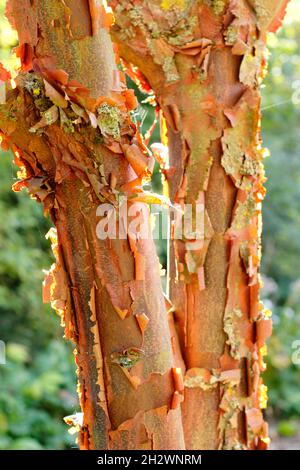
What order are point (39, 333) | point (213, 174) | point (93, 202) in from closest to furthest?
point (93, 202) → point (213, 174) → point (39, 333)

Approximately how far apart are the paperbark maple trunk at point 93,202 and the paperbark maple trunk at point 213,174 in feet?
0.83

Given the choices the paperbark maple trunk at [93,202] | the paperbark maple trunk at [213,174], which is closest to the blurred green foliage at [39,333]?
the paperbark maple trunk at [213,174]

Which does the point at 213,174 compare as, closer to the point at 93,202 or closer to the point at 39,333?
the point at 93,202

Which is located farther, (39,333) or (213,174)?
(39,333)

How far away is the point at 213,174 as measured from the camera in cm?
107

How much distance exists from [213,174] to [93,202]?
1.14ft

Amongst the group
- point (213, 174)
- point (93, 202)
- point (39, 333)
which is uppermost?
point (39, 333)

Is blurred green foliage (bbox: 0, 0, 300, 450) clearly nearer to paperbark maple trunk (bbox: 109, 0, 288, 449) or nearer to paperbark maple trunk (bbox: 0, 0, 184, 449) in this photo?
paperbark maple trunk (bbox: 109, 0, 288, 449)

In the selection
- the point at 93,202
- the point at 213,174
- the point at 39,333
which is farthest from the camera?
the point at 39,333

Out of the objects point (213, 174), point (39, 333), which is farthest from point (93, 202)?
point (39, 333)

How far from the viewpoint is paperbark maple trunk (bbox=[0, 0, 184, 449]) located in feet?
2.45

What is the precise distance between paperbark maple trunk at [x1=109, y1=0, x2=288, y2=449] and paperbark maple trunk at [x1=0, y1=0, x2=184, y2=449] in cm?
25
